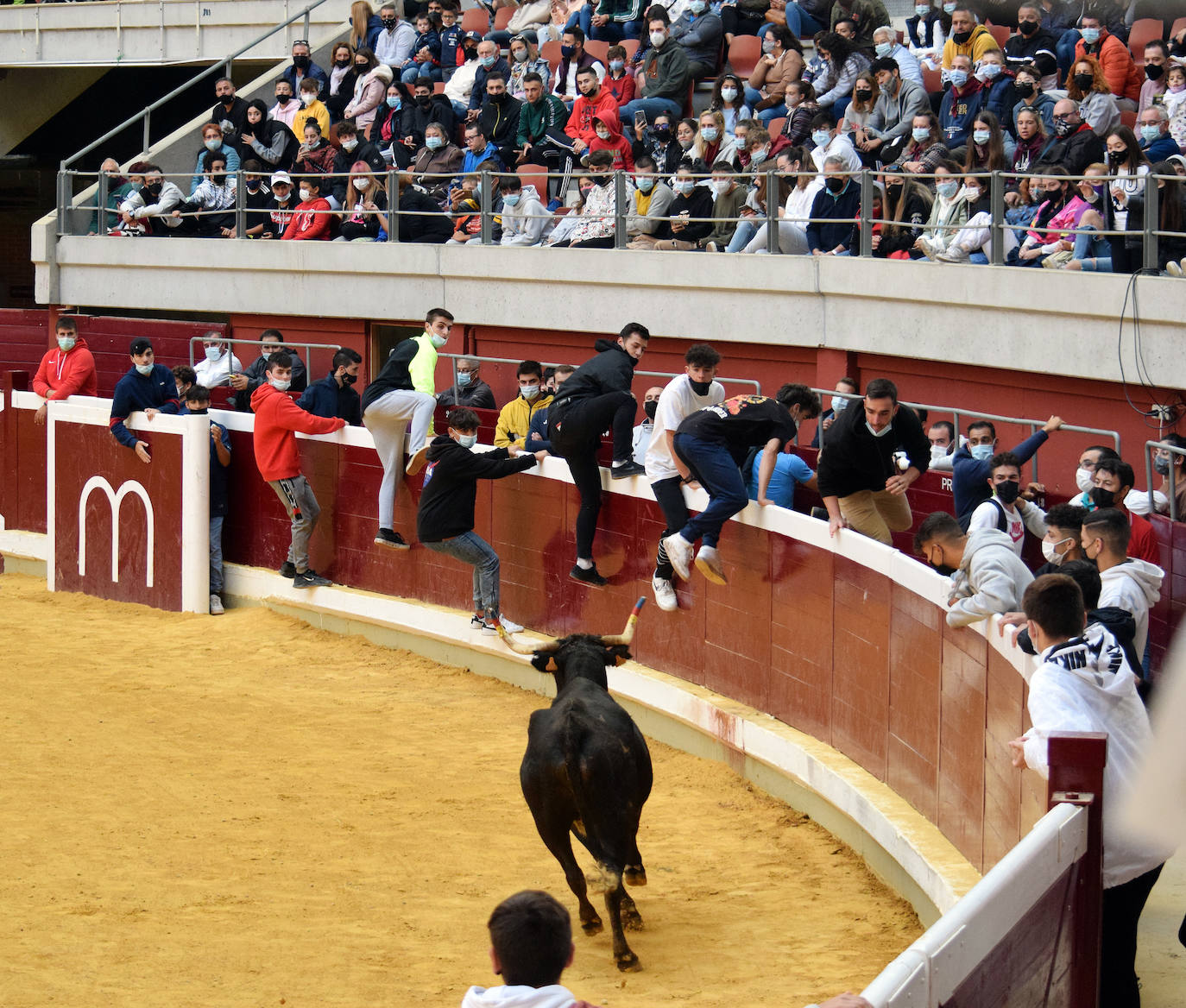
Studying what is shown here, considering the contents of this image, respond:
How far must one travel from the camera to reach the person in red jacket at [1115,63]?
1260 cm

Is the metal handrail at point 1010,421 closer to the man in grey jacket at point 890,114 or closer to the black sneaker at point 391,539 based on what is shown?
the man in grey jacket at point 890,114

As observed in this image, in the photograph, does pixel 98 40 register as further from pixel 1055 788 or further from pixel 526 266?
pixel 1055 788

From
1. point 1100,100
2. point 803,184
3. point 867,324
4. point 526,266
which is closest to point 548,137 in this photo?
point 526,266

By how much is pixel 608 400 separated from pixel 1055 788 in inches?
241

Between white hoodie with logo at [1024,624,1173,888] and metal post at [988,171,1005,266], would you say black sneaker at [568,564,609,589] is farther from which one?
white hoodie with logo at [1024,624,1173,888]

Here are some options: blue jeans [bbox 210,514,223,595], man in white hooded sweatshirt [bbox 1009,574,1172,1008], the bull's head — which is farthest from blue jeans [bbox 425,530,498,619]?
man in white hooded sweatshirt [bbox 1009,574,1172,1008]

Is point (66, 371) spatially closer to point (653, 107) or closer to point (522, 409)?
point (522, 409)

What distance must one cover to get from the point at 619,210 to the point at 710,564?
6134 mm

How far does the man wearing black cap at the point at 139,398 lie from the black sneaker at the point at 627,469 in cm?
472

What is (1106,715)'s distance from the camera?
479 cm

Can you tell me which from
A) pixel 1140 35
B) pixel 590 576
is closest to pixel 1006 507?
pixel 590 576

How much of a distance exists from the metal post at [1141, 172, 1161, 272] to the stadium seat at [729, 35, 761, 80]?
6711 mm

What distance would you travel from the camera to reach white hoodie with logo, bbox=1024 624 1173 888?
15.3 ft

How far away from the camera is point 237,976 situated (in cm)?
654
